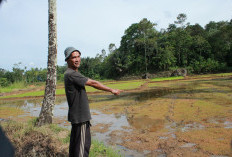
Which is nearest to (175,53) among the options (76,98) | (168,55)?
(168,55)

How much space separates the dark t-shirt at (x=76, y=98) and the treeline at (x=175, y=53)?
3477 cm

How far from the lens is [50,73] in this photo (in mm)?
5266

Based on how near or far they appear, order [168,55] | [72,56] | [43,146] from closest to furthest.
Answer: [72,56] < [43,146] < [168,55]

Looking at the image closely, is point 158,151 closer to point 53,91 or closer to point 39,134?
point 39,134

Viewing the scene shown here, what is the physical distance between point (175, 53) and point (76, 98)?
39.6 meters

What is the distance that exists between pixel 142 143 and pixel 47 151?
6.55ft

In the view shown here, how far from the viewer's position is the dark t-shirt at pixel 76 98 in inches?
94.9

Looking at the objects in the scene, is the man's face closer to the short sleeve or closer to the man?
the man

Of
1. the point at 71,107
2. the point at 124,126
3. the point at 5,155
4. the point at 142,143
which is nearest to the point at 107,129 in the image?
the point at 124,126

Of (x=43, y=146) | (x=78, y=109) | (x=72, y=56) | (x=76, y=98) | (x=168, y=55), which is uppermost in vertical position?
(x=168, y=55)

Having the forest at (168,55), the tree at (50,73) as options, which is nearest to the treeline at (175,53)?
the forest at (168,55)

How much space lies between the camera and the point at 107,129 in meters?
5.53

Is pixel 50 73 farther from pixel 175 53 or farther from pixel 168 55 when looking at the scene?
pixel 175 53

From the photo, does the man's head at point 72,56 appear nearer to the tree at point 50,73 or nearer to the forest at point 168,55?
the tree at point 50,73
